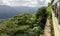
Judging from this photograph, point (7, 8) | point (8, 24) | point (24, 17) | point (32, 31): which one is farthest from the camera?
point (7, 8)

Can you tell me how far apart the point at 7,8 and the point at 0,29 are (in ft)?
290

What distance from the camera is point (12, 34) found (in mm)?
20609

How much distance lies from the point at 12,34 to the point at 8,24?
469 cm

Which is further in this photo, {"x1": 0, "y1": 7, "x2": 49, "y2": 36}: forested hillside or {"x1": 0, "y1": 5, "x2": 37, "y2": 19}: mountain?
{"x1": 0, "y1": 5, "x2": 37, "y2": 19}: mountain

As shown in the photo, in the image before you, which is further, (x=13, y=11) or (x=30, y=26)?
(x=13, y=11)

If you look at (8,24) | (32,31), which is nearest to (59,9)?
(32,31)

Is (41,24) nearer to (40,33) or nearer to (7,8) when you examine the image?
(40,33)

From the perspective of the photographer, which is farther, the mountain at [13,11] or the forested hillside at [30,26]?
the mountain at [13,11]

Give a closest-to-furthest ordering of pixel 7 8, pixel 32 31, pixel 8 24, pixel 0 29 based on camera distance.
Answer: pixel 32 31
pixel 0 29
pixel 8 24
pixel 7 8

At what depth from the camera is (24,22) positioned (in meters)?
25.7

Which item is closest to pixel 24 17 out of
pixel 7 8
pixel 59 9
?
pixel 59 9

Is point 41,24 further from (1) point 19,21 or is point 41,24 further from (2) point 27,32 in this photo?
(1) point 19,21

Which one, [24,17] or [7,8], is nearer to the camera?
[24,17]

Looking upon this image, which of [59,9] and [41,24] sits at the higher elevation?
[59,9]
